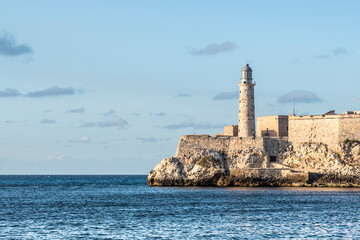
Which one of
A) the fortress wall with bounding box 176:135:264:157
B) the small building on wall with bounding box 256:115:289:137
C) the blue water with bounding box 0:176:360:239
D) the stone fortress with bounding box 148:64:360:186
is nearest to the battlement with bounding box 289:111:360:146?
the stone fortress with bounding box 148:64:360:186

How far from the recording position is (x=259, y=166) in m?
66.2

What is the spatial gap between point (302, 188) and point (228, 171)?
8.55 metres

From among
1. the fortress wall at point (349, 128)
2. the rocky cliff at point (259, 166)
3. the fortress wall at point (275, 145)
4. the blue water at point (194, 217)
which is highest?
the fortress wall at point (349, 128)

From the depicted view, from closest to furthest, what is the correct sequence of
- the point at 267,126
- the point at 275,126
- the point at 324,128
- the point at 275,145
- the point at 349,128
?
the point at 349,128
the point at 324,128
the point at 275,145
the point at 275,126
the point at 267,126

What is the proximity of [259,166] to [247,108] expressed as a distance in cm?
647

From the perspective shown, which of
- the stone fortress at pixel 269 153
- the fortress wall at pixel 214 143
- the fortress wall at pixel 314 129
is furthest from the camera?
the fortress wall at pixel 214 143

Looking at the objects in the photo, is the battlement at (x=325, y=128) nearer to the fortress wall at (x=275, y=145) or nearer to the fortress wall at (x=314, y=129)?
the fortress wall at (x=314, y=129)

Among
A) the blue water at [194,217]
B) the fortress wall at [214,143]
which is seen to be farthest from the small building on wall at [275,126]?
the blue water at [194,217]

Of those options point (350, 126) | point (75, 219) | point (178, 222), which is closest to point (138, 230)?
point (178, 222)

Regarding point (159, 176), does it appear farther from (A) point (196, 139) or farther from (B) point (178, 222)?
(B) point (178, 222)

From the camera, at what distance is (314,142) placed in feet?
216

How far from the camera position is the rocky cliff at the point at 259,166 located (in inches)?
2466

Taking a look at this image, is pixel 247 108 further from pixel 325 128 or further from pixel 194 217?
pixel 194 217

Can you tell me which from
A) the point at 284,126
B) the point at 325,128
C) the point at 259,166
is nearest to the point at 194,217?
the point at 259,166
